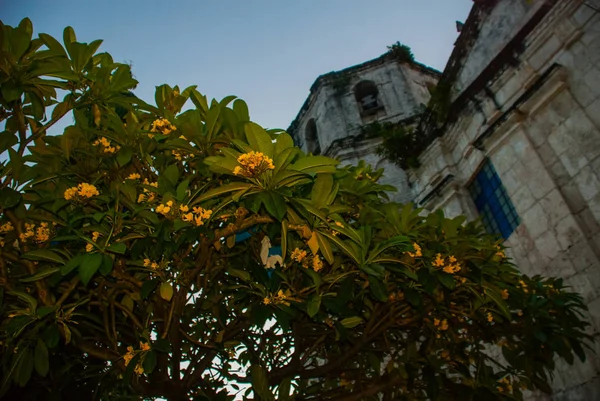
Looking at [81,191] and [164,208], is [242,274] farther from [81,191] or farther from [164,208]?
[81,191]

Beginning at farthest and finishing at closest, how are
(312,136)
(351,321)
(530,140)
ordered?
(312,136), (530,140), (351,321)

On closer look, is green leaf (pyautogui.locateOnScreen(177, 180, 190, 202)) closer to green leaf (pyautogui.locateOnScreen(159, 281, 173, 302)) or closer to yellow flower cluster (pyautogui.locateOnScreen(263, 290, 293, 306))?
green leaf (pyautogui.locateOnScreen(159, 281, 173, 302))

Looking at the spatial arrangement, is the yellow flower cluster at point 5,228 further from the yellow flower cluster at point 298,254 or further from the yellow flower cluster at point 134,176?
the yellow flower cluster at point 298,254

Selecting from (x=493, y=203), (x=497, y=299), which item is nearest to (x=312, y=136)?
(x=493, y=203)

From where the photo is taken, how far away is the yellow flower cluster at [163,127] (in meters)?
2.82

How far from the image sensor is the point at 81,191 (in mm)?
2531

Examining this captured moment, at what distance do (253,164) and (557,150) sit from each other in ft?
18.3

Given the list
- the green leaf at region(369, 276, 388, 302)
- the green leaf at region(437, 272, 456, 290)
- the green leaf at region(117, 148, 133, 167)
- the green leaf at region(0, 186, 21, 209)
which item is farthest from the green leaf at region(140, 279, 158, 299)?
the green leaf at region(437, 272, 456, 290)

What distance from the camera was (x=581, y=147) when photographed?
18.2ft

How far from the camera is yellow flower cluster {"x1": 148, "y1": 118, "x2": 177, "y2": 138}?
2.82 meters

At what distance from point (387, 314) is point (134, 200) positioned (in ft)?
7.71

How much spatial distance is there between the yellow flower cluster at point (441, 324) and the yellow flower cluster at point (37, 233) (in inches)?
135

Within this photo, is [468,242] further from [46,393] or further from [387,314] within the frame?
[46,393]

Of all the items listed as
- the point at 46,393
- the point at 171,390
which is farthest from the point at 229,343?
the point at 46,393
